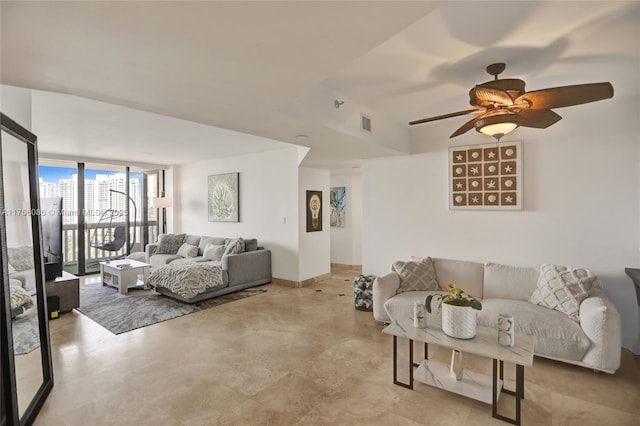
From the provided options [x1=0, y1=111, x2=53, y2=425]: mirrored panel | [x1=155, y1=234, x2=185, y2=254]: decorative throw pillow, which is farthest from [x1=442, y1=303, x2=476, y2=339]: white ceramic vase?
[x1=155, y1=234, x2=185, y2=254]: decorative throw pillow

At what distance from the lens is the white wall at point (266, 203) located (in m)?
5.66

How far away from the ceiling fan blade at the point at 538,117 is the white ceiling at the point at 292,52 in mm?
385

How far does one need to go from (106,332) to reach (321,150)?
11.0 feet

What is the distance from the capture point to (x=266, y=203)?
6047mm

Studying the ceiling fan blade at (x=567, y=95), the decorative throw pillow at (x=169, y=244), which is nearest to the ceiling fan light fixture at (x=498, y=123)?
the ceiling fan blade at (x=567, y=95)

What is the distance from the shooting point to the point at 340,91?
3.01 meters

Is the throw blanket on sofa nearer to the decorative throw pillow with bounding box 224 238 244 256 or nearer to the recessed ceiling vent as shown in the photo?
the decorative throw pillow with bounding box 224 238 244 256

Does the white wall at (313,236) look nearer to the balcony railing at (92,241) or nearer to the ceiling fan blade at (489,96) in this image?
the ceiling fan blade at (489,96)

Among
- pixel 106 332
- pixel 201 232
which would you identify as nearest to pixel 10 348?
pixel 106 332

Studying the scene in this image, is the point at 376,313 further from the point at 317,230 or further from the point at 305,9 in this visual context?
the point at 305,9

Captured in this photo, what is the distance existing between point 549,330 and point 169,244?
6.66 metres

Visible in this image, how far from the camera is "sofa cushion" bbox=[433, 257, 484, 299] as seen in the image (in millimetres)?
3615

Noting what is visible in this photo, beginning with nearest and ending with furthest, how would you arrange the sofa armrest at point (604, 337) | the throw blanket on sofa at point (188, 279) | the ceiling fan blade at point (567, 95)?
1. the ceiling fan blade at point (567, 95)
2. the sofa armrest at point (604, 337)
3. the throw blanket on sofa at point (188, 279)

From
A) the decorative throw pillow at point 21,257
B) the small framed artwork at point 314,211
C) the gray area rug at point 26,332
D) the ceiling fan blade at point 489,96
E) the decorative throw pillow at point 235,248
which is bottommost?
the gray area rug at point 26,332
